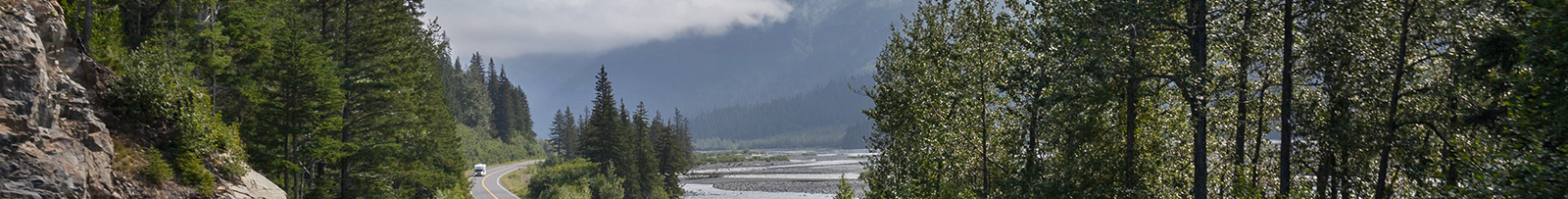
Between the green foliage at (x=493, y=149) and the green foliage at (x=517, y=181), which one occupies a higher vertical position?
the green foliage at (x=493, y=149)

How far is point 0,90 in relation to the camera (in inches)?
453

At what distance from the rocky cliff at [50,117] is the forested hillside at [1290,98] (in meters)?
15.3

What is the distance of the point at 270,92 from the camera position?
22.0m

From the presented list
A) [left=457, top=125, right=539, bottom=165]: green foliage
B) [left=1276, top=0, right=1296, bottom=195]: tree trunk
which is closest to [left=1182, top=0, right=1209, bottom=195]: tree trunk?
[left=1276, top=0, right=1296, bottom=195]: tree trunk

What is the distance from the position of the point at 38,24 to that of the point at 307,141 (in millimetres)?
11526

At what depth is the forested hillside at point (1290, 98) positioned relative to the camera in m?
7.56

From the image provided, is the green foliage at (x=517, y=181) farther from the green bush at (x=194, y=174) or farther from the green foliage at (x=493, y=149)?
the green bush at (x=194, y=174)

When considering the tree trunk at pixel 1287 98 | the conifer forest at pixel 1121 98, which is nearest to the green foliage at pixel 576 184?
the conifer forest at pixel 1121 98

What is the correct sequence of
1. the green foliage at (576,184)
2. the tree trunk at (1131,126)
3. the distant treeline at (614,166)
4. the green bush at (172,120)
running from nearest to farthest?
the tree trunk at (1131,126) < the green bush at (172,120) < the green foliage at (576,184) < the distant treeline at (614,166)

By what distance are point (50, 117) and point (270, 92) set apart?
10.3m

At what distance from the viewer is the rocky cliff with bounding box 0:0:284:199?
37.5 ft

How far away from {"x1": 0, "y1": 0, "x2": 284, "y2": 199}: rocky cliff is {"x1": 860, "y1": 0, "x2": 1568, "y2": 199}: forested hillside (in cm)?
1528

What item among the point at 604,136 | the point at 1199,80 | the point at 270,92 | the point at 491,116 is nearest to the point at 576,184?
the point at 604,136

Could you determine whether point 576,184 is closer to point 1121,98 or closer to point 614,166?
point 614,166
